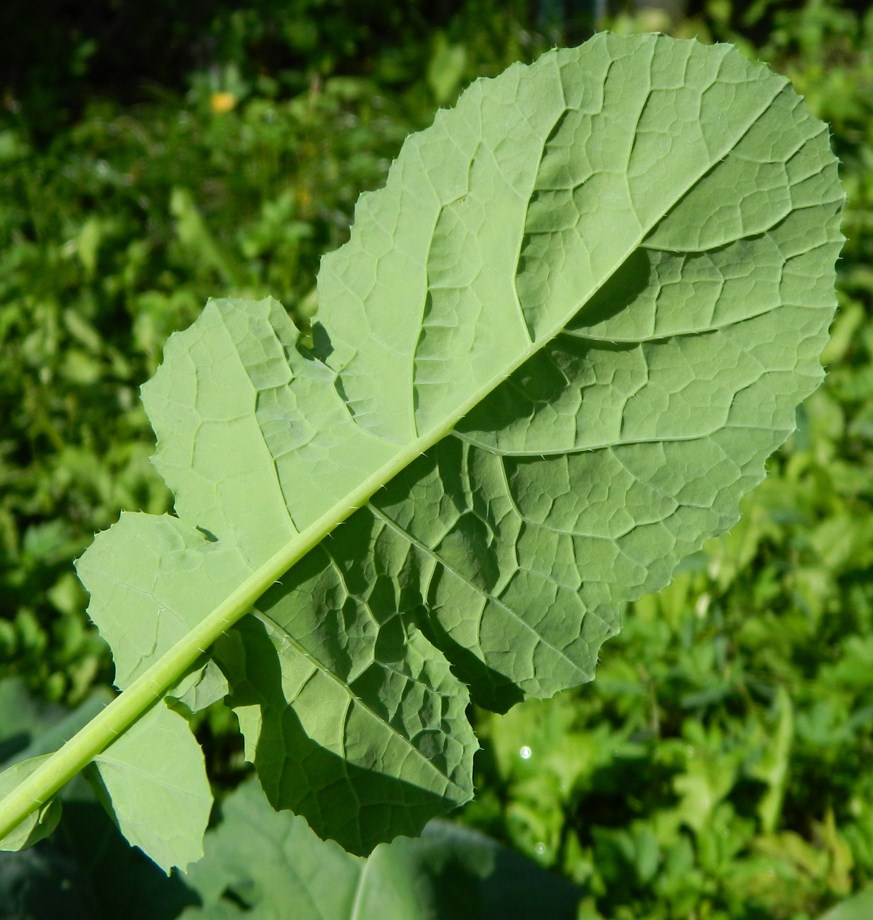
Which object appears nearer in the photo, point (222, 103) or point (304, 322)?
point (304, 322)

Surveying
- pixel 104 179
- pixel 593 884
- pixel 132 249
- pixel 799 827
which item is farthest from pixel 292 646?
pixel 104 179

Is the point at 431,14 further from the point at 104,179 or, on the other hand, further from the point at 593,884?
the point at 593,884

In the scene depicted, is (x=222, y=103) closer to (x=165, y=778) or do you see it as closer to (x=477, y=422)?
(x=477, y=422)

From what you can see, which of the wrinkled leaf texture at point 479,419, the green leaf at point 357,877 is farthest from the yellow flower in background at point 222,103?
the wrinkled leaf texture at point 479,419

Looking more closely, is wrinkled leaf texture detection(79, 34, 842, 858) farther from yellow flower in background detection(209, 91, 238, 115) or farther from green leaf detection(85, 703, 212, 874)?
yellow flower in background detection(209, 91, 238, 115)

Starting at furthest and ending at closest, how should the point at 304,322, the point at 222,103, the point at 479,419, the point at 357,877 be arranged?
the point at 222,103, the point at 304,322, the point at 357,877, the point at 479,419

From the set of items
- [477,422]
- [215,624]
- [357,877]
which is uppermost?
[477,422]

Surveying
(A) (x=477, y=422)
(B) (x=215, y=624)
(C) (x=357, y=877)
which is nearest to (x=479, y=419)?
(A) (x=477, y=422)
